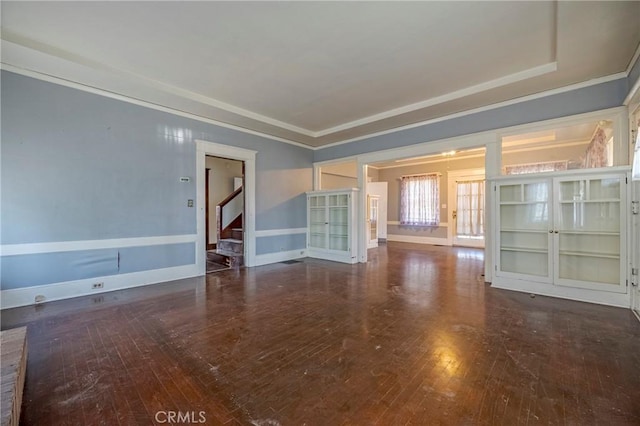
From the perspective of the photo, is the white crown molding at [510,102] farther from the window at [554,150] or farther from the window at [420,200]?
the window at [420,200]

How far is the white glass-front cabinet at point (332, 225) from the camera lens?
646 cm

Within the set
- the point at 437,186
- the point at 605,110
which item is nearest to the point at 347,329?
the point at 605,110

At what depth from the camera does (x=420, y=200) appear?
1026 centimetres

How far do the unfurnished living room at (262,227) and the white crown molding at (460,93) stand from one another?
39 millimetres

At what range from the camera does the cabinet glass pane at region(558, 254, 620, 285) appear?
11.9ft

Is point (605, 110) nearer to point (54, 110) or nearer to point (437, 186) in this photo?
point (437, 186)

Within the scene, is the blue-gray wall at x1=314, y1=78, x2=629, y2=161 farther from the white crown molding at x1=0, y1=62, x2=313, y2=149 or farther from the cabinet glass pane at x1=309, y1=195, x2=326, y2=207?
the white crown molding at x1=0, y1=62, x2=313, y2=149

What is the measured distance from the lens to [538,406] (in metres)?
1.72

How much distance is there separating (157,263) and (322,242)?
12.5 feet

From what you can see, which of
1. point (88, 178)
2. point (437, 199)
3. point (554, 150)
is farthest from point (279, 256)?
point (554, 150)

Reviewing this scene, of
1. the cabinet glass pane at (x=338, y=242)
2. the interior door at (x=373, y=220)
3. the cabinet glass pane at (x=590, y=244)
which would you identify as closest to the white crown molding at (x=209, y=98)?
the cabinet glass pane at (x=590, y=244)

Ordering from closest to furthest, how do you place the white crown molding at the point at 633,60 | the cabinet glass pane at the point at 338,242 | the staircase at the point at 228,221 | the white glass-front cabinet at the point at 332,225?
the white crown molding at the point at 633,60
the white glass-front cabinet at the point at 332,225
the cabinet glass pane at the point at 338,242
the staircase at the point at 228,221

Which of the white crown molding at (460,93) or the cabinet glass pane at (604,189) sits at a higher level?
the white crown molding at (460,93)

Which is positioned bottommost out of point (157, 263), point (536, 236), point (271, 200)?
point (157, 263)
